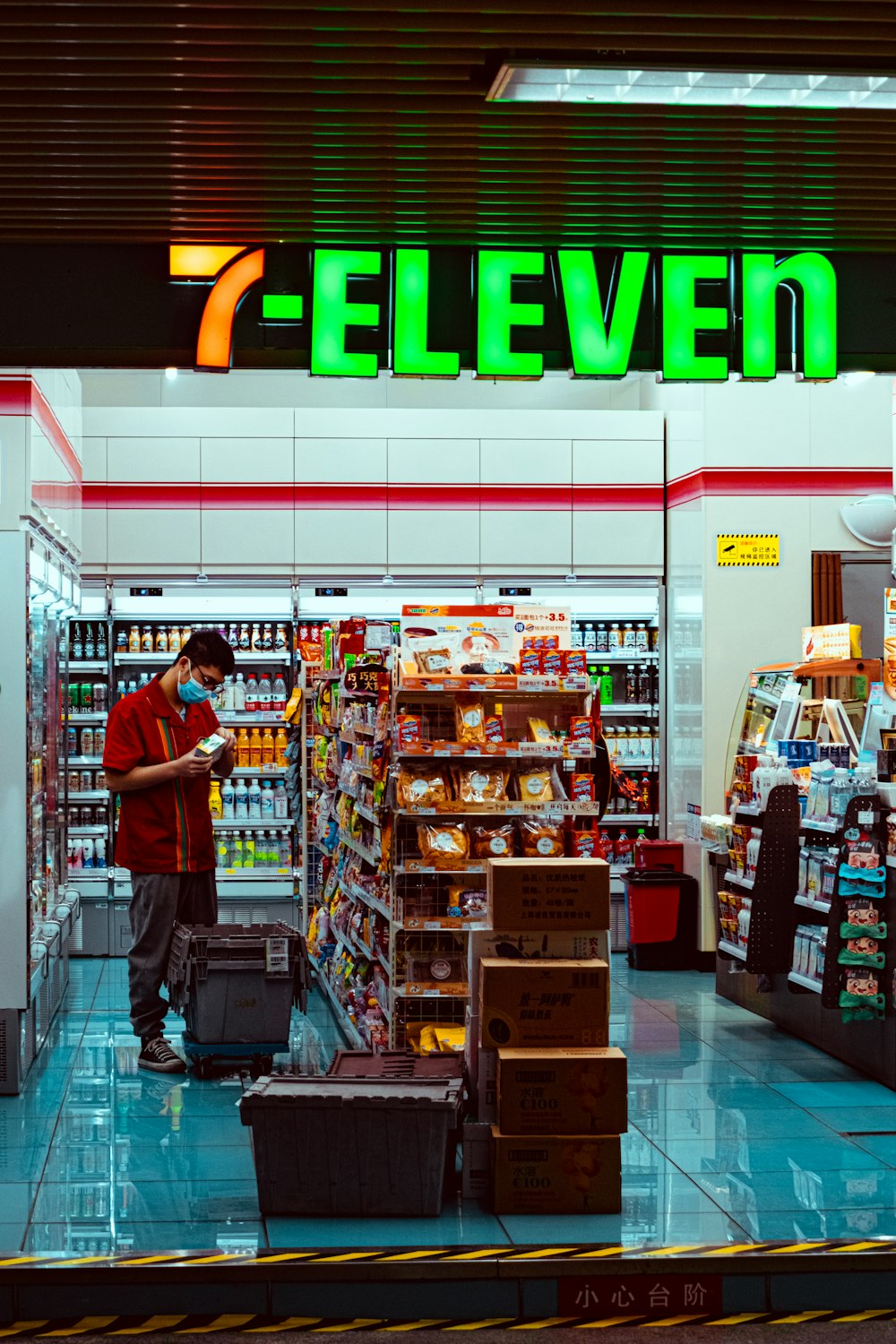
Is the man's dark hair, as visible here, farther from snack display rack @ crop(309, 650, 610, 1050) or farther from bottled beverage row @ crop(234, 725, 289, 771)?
bottled beverage row @ crop(234, 725, 289, 771)

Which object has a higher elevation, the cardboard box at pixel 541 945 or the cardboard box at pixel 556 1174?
the cardboard box at pixel 541 945

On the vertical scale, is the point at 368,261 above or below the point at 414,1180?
above

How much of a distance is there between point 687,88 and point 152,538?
22.8 ft

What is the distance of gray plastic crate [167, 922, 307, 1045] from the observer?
657 cm

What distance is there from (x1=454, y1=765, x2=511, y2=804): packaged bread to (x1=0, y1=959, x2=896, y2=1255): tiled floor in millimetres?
1499

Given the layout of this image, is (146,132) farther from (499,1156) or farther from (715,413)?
(715,413)

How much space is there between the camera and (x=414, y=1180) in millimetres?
4742

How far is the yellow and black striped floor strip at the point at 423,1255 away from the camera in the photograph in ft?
14.0

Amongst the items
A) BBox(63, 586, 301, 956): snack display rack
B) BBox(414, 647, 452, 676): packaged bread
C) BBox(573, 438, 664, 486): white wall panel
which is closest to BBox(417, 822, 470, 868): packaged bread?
BBox(414, 647, 452, 676): packaged bread

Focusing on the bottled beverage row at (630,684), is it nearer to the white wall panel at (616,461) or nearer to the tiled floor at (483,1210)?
the white wall panel at (616,461)

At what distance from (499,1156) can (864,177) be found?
357cm

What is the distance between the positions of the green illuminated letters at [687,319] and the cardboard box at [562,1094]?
2.56 m

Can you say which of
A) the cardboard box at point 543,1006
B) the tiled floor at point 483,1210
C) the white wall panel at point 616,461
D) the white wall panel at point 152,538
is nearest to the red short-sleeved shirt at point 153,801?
the tiled floor at point 483,1210

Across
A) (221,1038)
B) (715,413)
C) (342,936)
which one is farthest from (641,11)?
(715,413)
